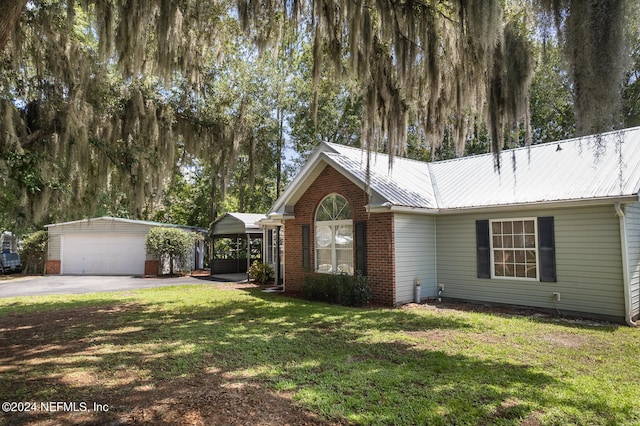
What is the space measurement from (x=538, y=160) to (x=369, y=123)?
19.8 ft

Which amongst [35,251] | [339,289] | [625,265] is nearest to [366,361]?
[339,289]

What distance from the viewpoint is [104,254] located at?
21.2 meters

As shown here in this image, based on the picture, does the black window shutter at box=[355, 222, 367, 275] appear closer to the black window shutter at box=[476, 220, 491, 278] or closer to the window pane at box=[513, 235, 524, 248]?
the black window shutter at box=[476, 220, 491, 278]

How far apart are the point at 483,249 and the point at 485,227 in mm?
567

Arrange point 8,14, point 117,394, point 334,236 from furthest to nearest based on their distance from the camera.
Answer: point 334,236
point 117,394
point 8,14

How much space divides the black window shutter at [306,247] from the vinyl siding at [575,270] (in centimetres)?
456

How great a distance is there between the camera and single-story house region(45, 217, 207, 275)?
2100 centimetres

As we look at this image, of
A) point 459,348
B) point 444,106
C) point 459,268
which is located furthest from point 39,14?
point 459,268

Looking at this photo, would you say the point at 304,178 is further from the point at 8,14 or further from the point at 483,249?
the point at 8,14

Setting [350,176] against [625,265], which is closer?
[625,265]

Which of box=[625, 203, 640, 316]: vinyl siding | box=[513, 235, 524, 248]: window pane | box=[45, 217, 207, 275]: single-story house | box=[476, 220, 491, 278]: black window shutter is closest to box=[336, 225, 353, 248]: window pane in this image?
box=[476, 220, 491, 278]: black window shutter

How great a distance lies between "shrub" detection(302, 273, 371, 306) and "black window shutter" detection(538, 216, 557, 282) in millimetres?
4094

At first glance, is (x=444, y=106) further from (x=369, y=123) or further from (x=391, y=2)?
(x=391, y=2)

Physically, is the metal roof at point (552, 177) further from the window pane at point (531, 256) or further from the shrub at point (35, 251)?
the shrub at point (35, 251)
